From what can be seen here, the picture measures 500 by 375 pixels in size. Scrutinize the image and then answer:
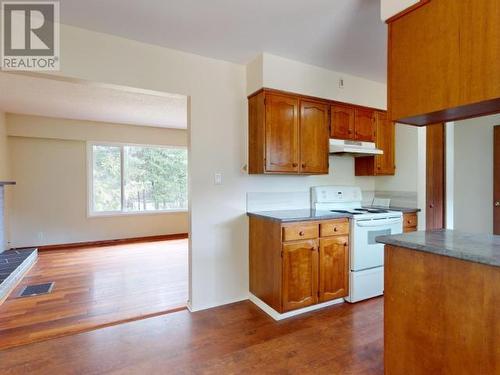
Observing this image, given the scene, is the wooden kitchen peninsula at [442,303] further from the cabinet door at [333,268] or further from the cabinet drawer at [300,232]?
the cabinet door at [333,268]

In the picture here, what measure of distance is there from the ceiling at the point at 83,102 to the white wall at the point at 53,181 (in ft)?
0.87

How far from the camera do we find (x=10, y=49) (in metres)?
2.11

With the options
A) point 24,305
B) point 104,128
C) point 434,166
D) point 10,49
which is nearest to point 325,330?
point 434,166

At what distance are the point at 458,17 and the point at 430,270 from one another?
1186mm

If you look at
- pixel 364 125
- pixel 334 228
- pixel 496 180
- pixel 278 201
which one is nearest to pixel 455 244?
pixel 334 228

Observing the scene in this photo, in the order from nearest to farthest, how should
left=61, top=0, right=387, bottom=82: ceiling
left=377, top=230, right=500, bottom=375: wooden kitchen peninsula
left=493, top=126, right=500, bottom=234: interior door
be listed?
left=377, top=230, right=500, bottom=375: wooden kitchen peninsula
left=61, top=0, right=387, bottom=82: ceiling
left=493, top=126, right=500, bottom=234: interior door

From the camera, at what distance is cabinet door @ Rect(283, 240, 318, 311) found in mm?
2445

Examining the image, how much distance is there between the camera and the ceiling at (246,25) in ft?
6.43

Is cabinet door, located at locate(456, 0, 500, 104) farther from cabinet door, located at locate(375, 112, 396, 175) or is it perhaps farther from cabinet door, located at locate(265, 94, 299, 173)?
cabinet door, located at locate(375, 112, 396, 175)

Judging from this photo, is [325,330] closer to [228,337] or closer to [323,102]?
[228,337]

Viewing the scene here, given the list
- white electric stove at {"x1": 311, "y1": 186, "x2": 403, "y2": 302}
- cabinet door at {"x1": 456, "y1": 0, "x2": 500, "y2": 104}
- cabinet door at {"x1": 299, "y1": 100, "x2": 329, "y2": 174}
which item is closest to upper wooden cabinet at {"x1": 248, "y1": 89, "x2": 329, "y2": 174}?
cabinet door at {"x1": 299, "y1": 100, "x2": 329, "y2": 174}

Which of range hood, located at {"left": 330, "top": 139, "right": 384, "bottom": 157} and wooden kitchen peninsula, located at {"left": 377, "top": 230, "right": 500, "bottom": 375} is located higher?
range hood, located at {"left": 330, "top": 139, "right": 384, "bottom": 157}

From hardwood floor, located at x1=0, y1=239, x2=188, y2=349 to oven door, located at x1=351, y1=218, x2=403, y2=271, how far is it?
186 centimetres

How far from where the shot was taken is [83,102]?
4078 mm
